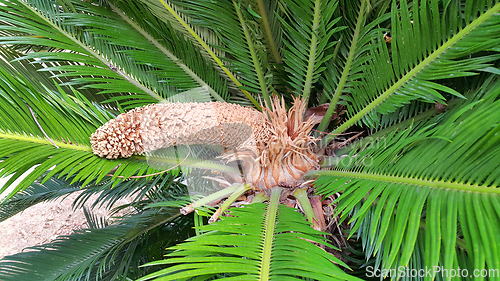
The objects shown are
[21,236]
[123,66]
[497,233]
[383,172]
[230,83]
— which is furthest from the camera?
[21,236]

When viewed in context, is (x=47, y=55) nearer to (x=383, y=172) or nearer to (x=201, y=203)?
(x=201, y=203)

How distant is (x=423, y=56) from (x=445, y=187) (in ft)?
1.50

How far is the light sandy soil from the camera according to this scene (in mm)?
2334

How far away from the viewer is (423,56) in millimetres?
837

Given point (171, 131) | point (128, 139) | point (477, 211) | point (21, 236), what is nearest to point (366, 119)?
point (477, 211)

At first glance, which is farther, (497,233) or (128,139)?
(128,139)

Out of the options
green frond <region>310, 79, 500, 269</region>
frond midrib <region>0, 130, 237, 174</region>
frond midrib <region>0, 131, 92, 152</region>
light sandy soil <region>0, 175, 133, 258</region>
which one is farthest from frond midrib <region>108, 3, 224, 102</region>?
light sandy soil <region>0, 175, 133, 258</region>

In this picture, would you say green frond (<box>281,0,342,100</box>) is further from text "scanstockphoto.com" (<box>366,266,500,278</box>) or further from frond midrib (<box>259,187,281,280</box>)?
text "scanstockphoto.com" (<box>366,266,500,278</box>)

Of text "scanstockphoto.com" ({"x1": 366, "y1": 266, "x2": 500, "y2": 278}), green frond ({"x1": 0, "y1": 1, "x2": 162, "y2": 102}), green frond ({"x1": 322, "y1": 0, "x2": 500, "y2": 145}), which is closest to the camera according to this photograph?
text "scanstockphoto.com" ({"x1": 366, "y1": 266, "x2": 500, "y2": 278})

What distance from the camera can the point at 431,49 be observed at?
0.80 metres

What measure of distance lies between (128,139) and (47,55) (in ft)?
1.50

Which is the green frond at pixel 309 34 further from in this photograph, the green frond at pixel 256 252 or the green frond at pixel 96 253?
the green frond at pixel 96 253

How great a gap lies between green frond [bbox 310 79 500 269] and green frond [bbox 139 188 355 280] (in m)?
0.11

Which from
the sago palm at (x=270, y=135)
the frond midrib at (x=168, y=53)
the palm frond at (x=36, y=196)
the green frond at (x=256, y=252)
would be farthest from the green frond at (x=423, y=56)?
the palm frond at (x=36, y=196)
